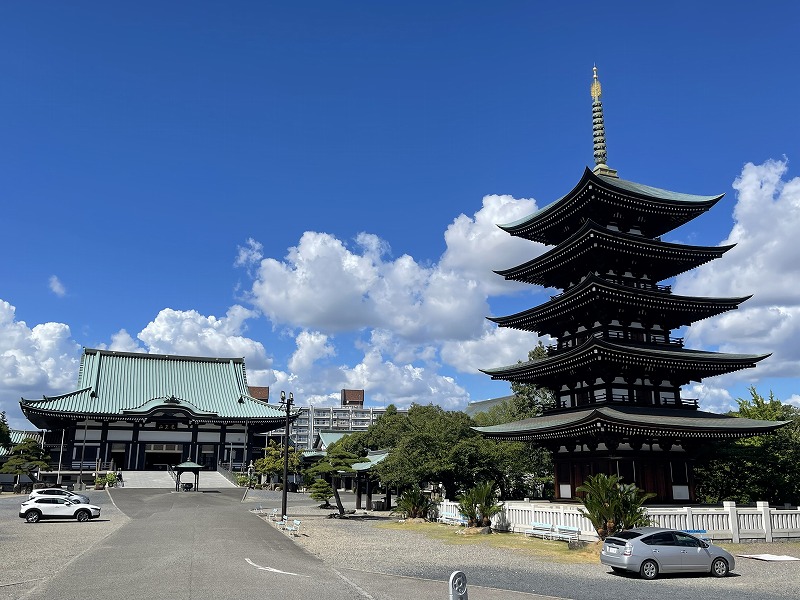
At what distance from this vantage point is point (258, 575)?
56.9 feet

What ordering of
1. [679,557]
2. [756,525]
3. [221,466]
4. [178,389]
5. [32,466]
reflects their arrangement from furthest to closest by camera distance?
[178,389]
[221,466]
[32,466]
[756,525]
[679,557]

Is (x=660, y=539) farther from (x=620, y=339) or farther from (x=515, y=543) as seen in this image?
(x=620, y=339)

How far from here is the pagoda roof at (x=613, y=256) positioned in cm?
3148

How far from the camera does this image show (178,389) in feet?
269

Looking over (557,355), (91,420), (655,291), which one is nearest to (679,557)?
(557,355)

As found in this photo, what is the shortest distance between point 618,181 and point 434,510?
22222 millimetres

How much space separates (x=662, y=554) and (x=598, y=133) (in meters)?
27.3

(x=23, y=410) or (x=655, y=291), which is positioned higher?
(x=655, y=291)

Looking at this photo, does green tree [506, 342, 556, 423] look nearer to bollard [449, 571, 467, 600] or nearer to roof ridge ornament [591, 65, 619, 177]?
roof ridge ornament [591, 65, 619, 177]

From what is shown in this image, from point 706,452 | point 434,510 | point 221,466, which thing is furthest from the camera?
point 221,466

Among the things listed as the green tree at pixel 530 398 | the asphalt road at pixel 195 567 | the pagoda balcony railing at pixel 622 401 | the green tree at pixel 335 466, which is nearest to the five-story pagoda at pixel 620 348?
the pagoda balcony railing at pixel 622 401

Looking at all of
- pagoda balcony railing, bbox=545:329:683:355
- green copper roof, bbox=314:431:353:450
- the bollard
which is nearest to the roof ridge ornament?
pagoda balcony railing, bbox=545:329:683:355

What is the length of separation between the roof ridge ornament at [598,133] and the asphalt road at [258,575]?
21.4 meters

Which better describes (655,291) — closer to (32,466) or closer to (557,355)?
(557,355)
